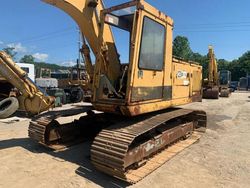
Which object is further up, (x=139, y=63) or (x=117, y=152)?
(x=139, y=63)

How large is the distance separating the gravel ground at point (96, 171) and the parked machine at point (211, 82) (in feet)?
51.5

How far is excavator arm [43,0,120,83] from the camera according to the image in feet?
18.7

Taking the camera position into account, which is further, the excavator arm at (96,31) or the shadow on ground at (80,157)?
the excavator arm at (96,31)

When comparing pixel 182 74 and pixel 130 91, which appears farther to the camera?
pixel 182 74

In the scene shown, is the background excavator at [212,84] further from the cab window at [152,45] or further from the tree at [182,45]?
the tree at [182,45]

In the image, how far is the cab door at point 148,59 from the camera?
17.2 ft

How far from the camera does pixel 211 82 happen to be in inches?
968

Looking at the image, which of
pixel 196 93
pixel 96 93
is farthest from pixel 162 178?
pixel 196 93

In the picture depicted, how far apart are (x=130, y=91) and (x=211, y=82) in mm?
20924

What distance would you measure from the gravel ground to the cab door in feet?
4.92

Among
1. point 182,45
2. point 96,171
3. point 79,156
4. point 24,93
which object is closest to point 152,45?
point 96,171

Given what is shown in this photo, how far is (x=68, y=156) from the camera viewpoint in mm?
6008

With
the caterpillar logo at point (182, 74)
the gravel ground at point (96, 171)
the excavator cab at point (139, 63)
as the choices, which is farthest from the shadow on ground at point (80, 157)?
the caterpillar logo at point (182, 74)

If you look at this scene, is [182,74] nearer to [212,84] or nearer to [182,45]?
[212,84]
